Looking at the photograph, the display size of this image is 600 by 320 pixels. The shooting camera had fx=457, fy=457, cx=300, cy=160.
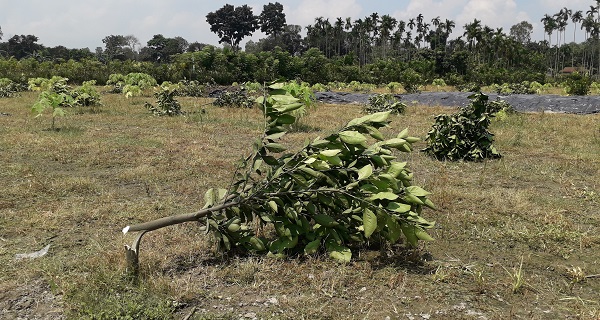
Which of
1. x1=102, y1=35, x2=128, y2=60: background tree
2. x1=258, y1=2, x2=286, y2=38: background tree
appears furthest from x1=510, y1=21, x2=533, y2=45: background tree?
x1=102, y1=35, x2=128, y2=60: background tree

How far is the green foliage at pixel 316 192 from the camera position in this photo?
9.19 ft

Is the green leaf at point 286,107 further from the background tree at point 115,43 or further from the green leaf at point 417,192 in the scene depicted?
the background tree at point 115,43

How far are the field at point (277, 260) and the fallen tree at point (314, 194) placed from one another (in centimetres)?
17

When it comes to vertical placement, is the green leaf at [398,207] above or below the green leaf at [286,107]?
below

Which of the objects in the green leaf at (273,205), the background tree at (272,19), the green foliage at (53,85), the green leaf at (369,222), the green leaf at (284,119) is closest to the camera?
the green leaf at (369,222)

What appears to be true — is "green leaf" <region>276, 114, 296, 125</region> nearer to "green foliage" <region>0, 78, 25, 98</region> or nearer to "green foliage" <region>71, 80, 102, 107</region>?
"green foliage" <region>71, 80, 102, 107</region>

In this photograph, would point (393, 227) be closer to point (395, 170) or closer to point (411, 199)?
point (411, 199)

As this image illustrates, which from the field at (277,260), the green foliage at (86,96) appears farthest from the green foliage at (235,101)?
the field at (277,260)

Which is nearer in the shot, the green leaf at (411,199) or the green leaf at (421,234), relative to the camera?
the green leaf at (421,234)

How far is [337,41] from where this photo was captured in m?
78.6

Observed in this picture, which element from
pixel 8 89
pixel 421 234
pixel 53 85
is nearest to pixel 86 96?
pixel 53 85

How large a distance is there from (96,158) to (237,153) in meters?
1.94

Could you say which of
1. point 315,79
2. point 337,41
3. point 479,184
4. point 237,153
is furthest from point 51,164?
point 337,41

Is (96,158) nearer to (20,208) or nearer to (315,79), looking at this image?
(20,208)
